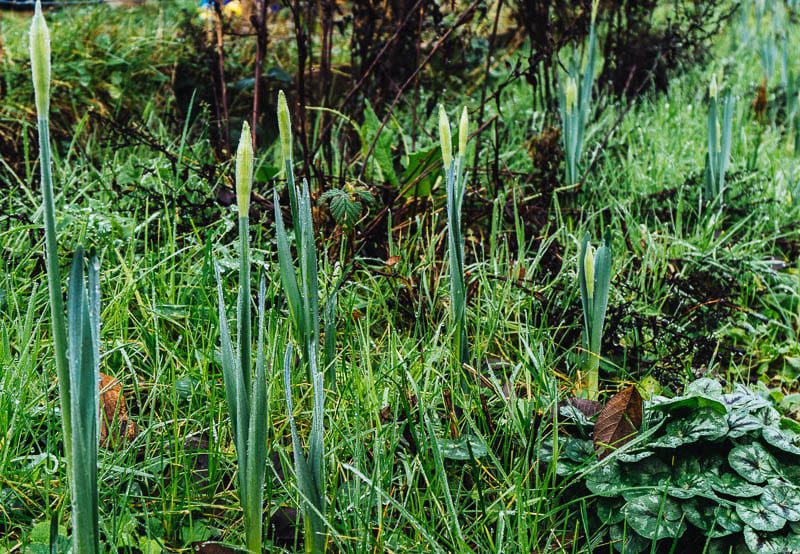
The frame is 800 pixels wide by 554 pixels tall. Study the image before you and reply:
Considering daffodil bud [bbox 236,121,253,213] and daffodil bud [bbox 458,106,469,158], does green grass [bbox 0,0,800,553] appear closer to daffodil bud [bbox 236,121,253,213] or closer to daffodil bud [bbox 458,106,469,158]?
daffodil bud [bbox 236,121,253,213]

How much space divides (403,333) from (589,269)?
576mm

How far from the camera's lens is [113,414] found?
1601 millimetres

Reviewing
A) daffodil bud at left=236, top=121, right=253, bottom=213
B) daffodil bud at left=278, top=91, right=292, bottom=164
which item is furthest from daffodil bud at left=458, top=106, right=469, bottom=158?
daffodil bud at left=236, top=121, right=253, bottom=213

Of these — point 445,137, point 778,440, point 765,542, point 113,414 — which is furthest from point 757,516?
point 113,414

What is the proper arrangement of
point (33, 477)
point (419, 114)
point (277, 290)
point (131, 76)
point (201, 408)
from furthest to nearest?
point (131, 76) < point (419, 114) < point (277, 290) < point (201, 408) < point (33, 477)

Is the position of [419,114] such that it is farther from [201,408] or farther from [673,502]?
[673,502]

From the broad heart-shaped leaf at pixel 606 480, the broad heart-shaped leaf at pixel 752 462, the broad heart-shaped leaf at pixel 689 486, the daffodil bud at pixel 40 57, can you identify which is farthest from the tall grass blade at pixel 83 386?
the broad heart-shaped leaf at pixel 752 462

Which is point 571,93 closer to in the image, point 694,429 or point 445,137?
point 445,137

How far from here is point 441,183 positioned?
2705mm

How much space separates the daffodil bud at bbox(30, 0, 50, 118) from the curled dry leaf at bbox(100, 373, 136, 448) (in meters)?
0.68

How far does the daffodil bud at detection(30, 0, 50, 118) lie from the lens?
37.2 inches

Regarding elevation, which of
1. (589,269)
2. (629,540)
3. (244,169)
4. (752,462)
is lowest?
(629,540)

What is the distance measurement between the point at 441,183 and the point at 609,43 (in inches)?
67.1

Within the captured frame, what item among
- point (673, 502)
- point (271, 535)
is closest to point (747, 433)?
point (673, 502)
